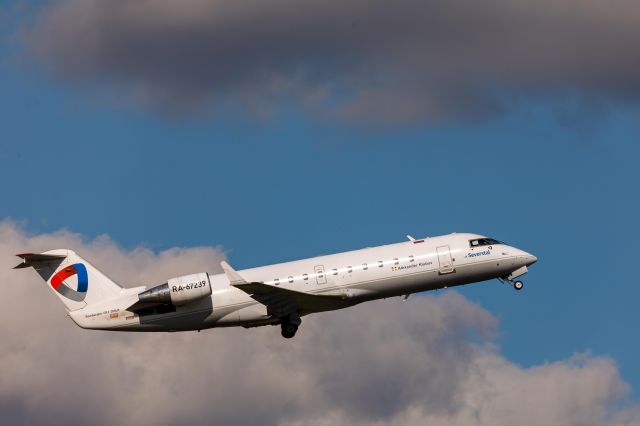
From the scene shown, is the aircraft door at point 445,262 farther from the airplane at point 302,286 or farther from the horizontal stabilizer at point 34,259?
the horizontal stabilizer at point 34,259

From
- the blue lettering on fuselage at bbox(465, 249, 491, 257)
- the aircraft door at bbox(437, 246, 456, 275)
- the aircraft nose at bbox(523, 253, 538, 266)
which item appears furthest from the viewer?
the aircraft nose at bbox(523, 253, 538, 266)

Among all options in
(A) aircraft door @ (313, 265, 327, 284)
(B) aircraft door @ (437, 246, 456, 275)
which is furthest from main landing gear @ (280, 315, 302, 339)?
(B) aircraft door @ (437, 246, 456, 275)

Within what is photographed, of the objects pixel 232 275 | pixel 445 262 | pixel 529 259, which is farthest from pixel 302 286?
pixel 529 259

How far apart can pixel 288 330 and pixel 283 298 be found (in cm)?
214

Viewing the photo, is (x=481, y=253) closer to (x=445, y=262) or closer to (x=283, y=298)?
(x=445, y=262)

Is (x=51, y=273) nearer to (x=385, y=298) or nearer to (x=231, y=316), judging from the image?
(x=231, y=316)

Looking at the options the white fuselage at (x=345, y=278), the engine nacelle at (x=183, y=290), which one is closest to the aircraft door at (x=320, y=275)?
the white fuselage at (x=345, y=278)

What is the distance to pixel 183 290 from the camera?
45656 millimetres

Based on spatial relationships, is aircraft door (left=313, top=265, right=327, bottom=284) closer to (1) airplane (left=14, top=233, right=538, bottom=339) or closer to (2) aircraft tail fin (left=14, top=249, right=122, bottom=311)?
(1) airplane (left=14, top=233, right=538, bottom=339)

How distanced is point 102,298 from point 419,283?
15.6 m

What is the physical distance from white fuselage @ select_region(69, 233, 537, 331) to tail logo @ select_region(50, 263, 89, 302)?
133cm

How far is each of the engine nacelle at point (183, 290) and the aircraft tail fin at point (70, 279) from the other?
3385 mm

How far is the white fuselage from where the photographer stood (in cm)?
4594

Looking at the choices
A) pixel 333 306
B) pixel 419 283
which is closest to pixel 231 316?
pixel 333 306
